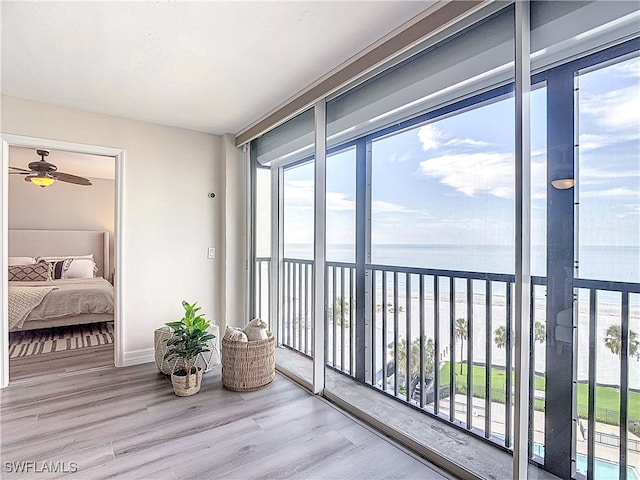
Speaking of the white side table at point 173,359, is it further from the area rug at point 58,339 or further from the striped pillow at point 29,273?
the striped pillow at point 29,273

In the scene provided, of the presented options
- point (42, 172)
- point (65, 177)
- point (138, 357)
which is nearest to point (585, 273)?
point (138, 357)

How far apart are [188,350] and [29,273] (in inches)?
154

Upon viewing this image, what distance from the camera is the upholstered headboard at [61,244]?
5.61 m

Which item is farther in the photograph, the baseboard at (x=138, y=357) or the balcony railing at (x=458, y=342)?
the baseboard at (x=138, y=357)

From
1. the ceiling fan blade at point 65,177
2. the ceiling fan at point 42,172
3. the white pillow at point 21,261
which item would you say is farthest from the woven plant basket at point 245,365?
the white pillow at point 21,261

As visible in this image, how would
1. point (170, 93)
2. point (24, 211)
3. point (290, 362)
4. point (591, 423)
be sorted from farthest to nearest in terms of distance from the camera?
point (24, 211), point (290, 362), point (170, 93), point (591, 423)

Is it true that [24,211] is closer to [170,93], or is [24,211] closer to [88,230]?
[88,230]

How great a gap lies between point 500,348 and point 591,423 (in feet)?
1.59

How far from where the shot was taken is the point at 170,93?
279 cm

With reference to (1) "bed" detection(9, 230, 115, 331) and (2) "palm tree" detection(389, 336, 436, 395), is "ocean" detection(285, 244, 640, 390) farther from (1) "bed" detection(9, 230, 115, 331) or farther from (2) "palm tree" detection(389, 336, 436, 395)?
(1) "bed" detection(9, 230, 115, 331)

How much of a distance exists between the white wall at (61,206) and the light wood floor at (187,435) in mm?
3872

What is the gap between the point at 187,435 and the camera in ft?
7.02

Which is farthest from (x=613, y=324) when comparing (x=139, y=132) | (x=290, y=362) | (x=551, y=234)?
(x=139, y=132)

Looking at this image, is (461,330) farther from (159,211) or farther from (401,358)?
→ (159,211)
